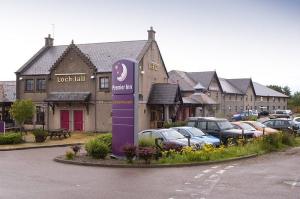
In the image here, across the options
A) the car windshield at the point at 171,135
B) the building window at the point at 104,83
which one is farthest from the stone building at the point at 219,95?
the car windshield at the point at 171,135

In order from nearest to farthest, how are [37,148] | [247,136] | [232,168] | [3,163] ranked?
[232,168]
[3,163]
[247,136]
[37,148]

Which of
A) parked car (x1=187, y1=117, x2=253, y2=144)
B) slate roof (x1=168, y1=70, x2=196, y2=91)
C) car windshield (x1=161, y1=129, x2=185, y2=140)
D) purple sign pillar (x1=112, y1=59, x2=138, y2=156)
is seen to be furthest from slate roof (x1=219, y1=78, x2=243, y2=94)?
purple sign pillar (x1=112, y1=59, x2=138, y2=156)

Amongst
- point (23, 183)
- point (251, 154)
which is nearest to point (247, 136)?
point (251, 154)

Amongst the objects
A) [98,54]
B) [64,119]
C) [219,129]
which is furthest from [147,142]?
[98,54]

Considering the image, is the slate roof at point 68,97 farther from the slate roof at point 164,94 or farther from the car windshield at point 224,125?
the car windshield at point 224,125

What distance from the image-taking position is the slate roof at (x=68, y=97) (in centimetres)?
4053

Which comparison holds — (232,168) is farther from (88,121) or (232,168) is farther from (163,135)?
(88,121)

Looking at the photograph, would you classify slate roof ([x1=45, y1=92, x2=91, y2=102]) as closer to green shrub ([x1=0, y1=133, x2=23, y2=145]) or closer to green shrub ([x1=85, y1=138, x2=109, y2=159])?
green shrub ([x1=0, y1=133, x2=23, y2=145])

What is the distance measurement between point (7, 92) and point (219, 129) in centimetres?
2943

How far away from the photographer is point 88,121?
41.1m

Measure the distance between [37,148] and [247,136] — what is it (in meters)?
12.7

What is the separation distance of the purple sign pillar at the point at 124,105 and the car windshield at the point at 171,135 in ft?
8.79

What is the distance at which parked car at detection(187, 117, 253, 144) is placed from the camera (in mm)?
25594

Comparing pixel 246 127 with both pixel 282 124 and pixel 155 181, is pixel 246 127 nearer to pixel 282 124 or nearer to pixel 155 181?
pixel 282 124
